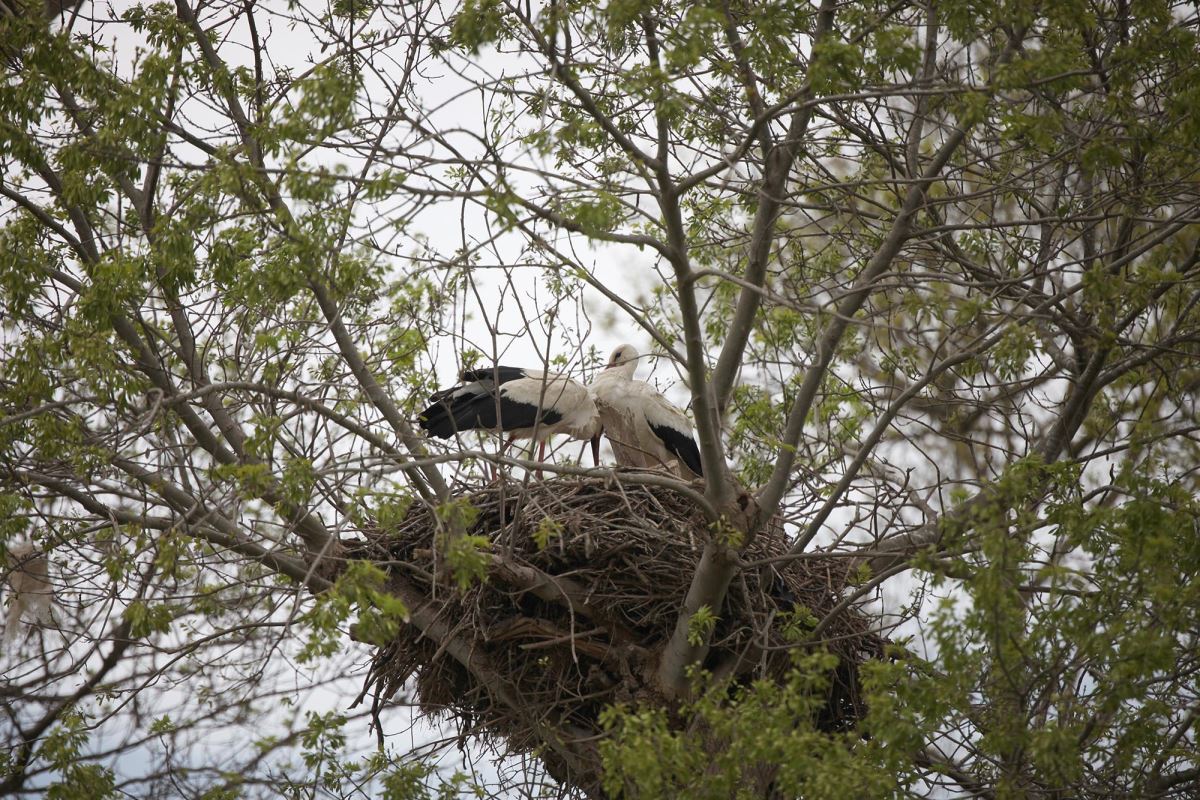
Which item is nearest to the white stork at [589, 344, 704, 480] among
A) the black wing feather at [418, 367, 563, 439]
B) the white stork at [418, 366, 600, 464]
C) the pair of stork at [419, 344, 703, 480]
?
the pair of stork at [419, 344, 703, 480]

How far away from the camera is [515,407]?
8.52 m

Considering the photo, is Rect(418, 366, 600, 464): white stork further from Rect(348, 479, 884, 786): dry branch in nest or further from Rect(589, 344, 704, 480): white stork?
Rect(348, 479, 884, 786): dry branch in nest

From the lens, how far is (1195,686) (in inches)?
237

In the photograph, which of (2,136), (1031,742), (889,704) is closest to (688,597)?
(889,704)

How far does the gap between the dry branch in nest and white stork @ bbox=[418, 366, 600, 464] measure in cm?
102

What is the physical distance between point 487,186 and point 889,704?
2.82 metres

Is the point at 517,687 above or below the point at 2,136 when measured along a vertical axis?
below

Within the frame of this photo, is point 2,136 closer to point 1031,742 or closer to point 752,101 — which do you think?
point 752,101

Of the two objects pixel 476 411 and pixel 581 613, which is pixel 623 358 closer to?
pixel 476 411

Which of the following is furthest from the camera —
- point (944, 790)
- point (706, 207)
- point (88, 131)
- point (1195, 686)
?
point (706, 207)

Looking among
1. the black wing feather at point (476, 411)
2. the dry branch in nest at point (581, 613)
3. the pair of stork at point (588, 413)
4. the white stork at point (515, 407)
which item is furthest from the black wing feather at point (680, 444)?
the dry branch in nest at point (581, 613)

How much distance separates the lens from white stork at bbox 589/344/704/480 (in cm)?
875

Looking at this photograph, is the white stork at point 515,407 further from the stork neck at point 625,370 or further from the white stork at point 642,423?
the stork neck at point 625,370

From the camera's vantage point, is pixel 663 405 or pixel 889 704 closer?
pixel 889 704
